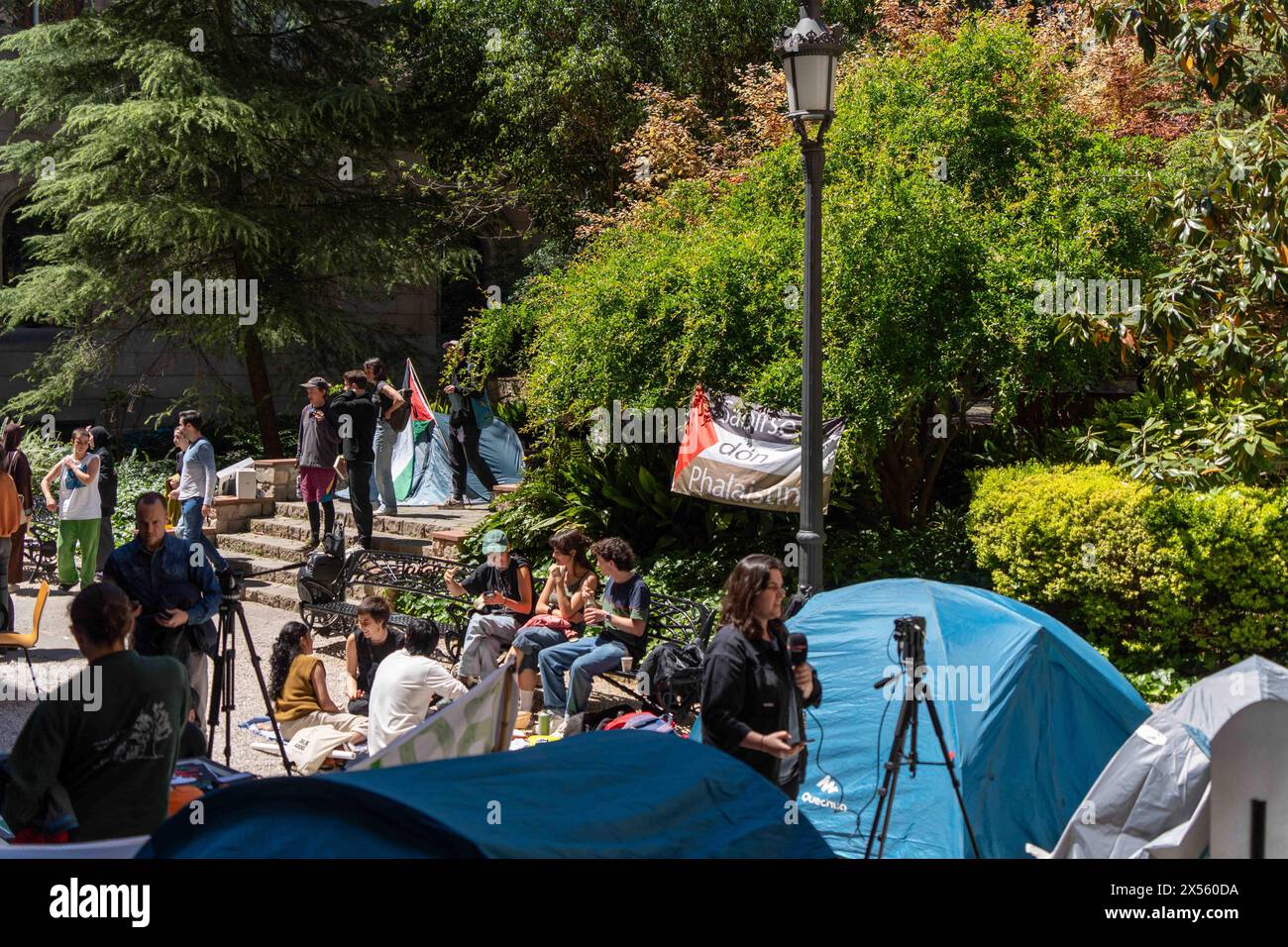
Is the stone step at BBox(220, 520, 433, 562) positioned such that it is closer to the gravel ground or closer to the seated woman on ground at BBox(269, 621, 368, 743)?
the gravel ground

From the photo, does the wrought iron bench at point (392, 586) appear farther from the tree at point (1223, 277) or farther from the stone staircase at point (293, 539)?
the tree at point (1223, 277)

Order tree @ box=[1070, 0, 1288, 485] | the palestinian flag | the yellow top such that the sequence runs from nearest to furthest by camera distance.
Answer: the yellow top → tree @ box=[1070, 0, 1288, 485] → the palestinian flag

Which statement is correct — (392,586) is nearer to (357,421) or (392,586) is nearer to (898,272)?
(357,421)

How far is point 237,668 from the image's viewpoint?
11227 mm

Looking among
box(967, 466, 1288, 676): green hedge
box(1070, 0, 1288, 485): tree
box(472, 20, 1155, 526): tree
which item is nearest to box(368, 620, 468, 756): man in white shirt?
box(472, 20, 1155, 526): tree

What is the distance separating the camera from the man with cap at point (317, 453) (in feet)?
46.2

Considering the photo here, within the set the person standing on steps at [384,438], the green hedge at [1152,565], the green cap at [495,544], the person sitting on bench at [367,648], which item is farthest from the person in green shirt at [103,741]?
the person standing on steps at [384,438]

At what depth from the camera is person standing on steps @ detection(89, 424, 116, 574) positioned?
12.8 meters

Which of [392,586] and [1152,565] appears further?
[392,586]

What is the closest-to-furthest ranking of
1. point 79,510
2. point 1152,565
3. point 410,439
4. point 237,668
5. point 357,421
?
point 1152,565 < point 237,668 < point 79,510 < point 357,421 < point 410,439

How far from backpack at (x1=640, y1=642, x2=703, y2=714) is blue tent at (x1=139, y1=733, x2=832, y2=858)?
164 inches

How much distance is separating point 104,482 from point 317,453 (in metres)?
2.22

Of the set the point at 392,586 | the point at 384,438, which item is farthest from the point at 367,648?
the point at 384,438
